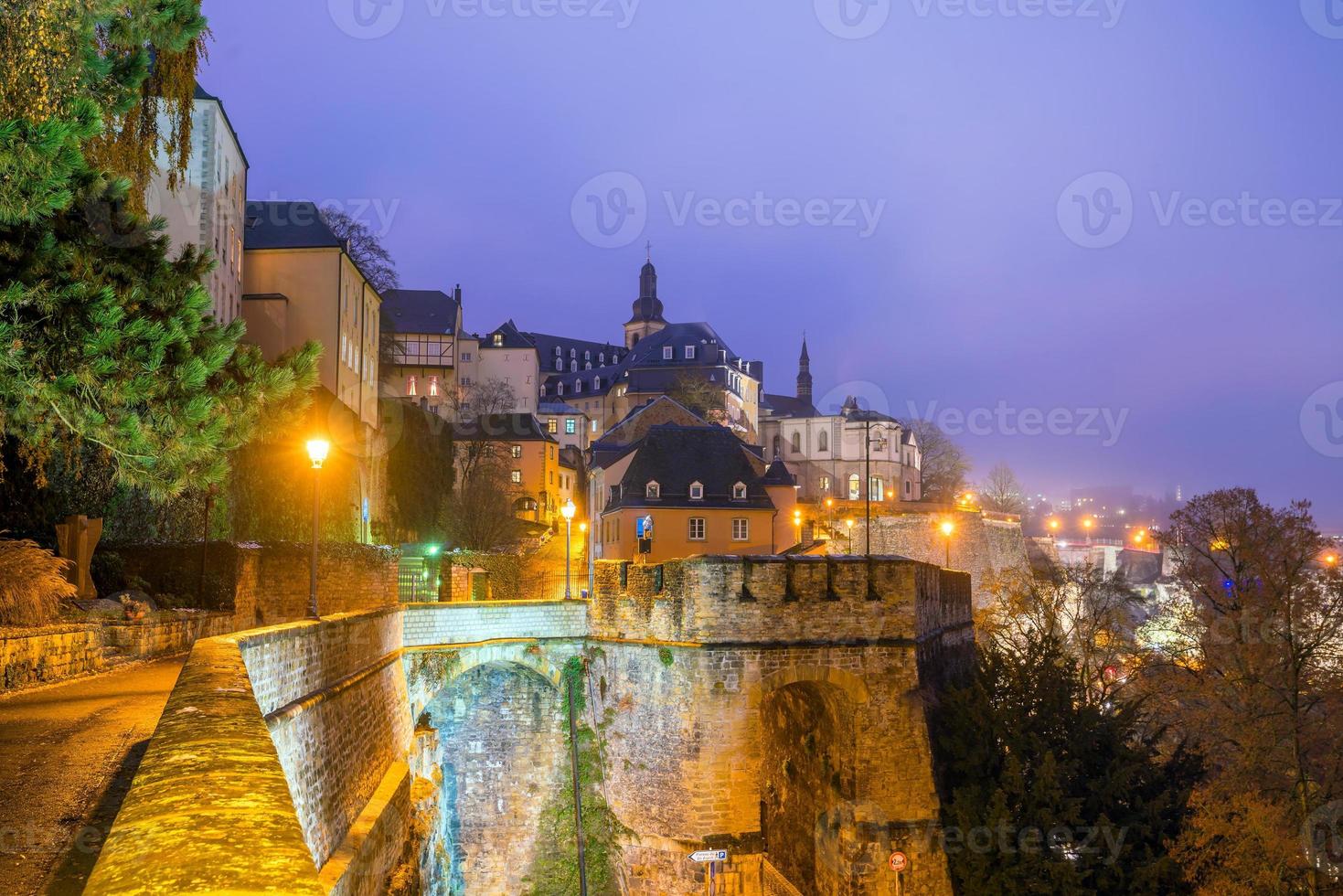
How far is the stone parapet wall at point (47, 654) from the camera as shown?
1127cm

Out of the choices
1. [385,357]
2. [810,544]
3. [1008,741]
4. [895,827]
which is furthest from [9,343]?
[385,357]

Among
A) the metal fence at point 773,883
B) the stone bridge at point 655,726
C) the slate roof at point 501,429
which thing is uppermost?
the slate roof at point 501,429

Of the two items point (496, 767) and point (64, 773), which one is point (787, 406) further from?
point (64, 773)

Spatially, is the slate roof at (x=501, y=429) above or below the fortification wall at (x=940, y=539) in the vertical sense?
above

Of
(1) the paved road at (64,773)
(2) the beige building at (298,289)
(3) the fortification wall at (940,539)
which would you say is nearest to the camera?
(1) the paved road at (64,773)

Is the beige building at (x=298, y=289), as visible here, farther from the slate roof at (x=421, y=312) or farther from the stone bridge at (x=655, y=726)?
the slate roof at (x=421, y=312)

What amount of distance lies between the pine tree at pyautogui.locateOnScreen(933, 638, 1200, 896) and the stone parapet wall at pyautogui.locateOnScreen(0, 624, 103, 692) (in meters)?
13.5

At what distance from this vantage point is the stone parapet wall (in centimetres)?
1127

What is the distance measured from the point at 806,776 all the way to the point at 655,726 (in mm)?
3062

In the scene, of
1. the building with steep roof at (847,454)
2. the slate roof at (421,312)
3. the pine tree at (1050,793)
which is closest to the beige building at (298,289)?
the pine tree at (1050,793)

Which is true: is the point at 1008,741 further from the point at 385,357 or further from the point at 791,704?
the point at 385,357

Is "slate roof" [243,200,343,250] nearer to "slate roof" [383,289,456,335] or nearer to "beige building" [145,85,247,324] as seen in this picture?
"beige building" [145,85,247,324]

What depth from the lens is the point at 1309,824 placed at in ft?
69.9

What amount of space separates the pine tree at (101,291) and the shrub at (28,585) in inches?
115
